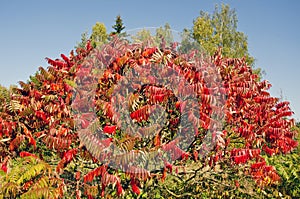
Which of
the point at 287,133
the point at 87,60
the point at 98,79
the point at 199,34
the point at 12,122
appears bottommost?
the point at 287,133

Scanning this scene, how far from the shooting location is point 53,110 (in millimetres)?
4121

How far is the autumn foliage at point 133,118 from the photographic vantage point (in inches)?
143

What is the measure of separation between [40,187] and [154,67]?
172 centimetres

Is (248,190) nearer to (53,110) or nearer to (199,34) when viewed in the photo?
(53,110)

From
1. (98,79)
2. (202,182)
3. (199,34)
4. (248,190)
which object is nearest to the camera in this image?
(98,79)

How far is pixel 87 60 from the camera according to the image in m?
4.39

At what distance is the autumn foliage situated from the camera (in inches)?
143

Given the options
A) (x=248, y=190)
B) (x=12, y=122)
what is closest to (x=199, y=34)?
(x=248, y=190)

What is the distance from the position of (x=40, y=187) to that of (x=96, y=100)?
104cm

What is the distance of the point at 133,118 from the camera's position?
356 cm

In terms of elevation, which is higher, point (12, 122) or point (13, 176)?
point (12, 122)

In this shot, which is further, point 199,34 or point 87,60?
point 199,34

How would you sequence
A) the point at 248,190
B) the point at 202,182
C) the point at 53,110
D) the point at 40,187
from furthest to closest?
the point at 248,190, the point at 202,182, the point at 53,110, the point at 40,187

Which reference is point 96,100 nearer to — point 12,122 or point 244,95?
point 12,122
